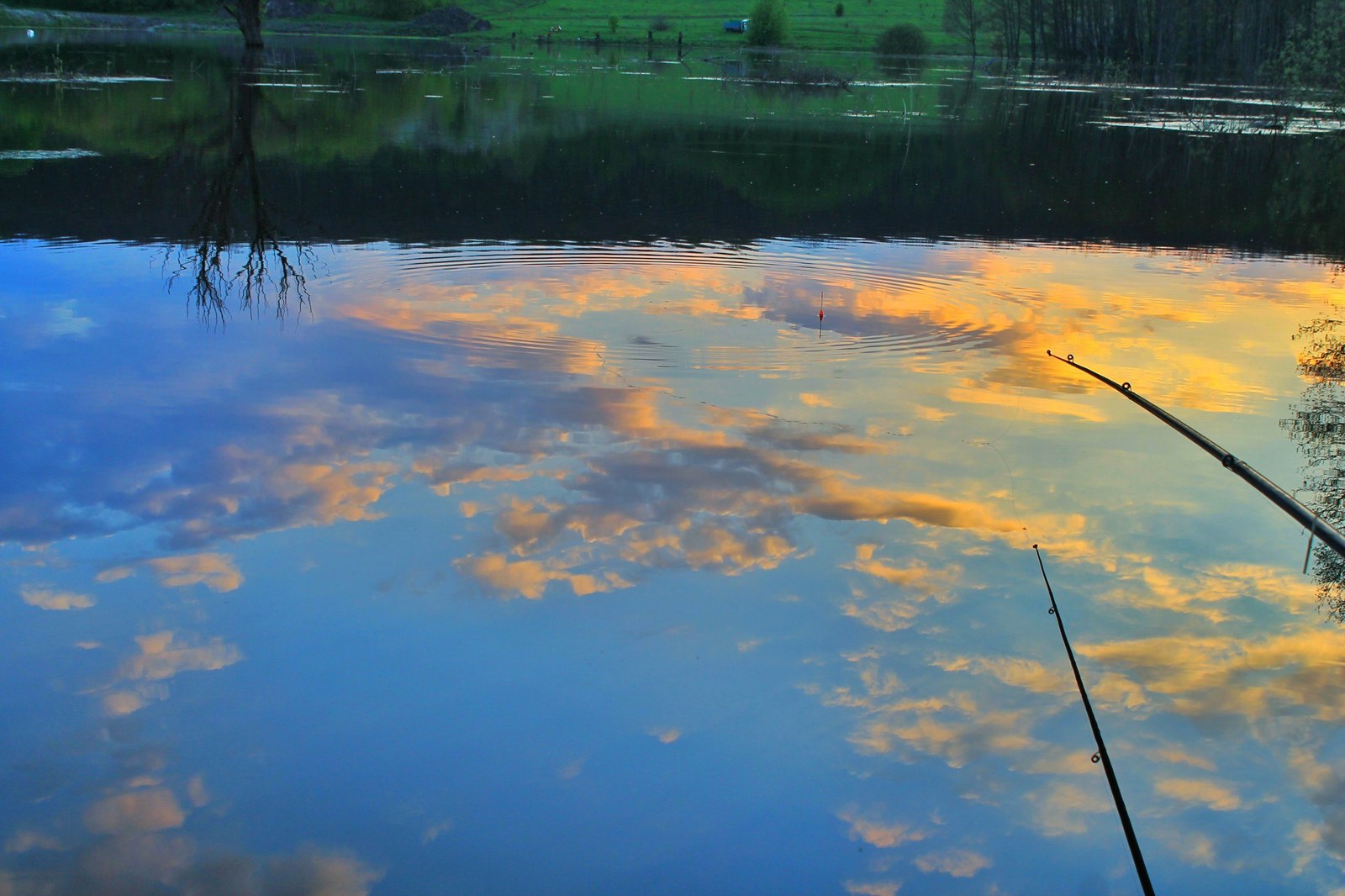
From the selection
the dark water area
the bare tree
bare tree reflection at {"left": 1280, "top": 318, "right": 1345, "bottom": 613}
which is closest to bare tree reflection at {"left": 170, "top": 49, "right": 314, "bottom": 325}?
the dark water area

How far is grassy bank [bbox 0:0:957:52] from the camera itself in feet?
266

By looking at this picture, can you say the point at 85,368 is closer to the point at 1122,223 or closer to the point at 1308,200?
the point at 1122,223

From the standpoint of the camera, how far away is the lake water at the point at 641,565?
14.3ft

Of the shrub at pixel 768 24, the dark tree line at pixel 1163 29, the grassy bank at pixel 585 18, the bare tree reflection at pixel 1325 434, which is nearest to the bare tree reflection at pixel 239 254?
the bare tree reflection at pixel 1325 434

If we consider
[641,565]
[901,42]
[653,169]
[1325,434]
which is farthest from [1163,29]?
[641,565]

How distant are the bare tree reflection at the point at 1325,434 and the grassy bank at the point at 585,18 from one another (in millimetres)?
71923

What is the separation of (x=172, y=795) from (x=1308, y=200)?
21088 millimetres

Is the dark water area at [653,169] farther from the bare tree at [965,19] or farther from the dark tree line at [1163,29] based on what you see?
the bare tree at [965,19]

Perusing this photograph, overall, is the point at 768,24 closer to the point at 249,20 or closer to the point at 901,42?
the point at 901,42

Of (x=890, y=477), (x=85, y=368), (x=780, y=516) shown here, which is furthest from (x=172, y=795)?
(x=85, y=368)

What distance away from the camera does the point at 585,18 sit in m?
98.5

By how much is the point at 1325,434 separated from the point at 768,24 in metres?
81.2

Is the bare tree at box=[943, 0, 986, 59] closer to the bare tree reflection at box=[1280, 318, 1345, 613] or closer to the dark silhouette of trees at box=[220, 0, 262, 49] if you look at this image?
the dark silhouette of trees at box=[220, 0, 262, 49]

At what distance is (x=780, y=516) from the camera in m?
6.88
